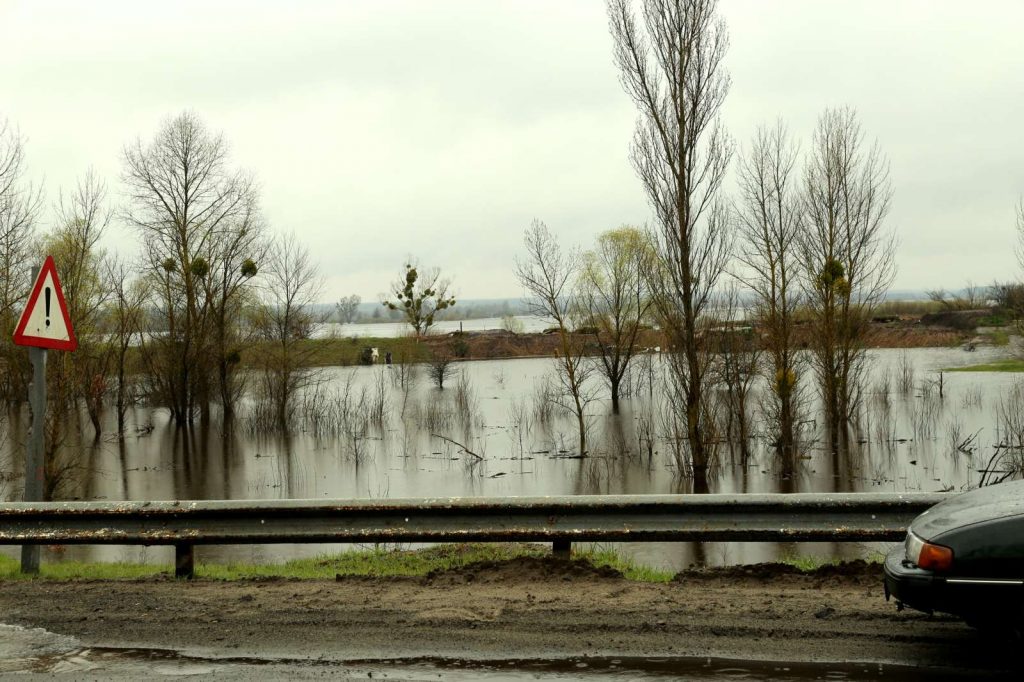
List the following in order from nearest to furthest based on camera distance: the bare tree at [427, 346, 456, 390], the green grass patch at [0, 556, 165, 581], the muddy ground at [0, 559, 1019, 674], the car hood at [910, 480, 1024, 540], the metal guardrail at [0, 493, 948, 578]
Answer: the car hood at [910, 480, 1024, 540] → the muddy ground at [0, 559, 1019, 674] → the metal guardrail at [0, 493, 948, 578] → the green grass patch at [0, 556, 165, 581] → the bare tree at [427, 346, 456, 390]

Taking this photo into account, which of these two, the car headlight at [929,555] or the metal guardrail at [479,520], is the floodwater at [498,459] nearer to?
the metal guardrail at [479,520]

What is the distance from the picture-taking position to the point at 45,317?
8688mm

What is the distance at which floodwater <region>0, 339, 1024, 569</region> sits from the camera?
2162cm

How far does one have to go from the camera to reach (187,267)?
135 ft

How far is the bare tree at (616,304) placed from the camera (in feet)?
147

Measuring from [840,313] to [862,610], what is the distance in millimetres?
26548

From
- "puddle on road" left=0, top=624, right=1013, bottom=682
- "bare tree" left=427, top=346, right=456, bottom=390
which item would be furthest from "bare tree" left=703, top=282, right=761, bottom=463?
"bare tree" left=427, top=346, right=456, bottom=390

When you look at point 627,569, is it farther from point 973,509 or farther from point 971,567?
point 971,567

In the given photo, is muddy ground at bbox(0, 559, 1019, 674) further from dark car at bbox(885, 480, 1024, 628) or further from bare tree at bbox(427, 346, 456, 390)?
bare tree at bbox(427, 346, 456, 390)

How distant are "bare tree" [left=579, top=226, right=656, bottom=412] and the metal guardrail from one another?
36.8 m

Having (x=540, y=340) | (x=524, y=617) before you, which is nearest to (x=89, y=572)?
(x=524, y=617)

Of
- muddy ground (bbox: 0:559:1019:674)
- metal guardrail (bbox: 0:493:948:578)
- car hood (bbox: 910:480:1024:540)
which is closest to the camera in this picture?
car hood (bbox: 910:480:1024:540)

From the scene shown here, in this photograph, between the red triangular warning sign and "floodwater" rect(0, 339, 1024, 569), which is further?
"floodwater" rect(0, 339, 1024, 569)

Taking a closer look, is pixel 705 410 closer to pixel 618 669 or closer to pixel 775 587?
pixel 775 587
